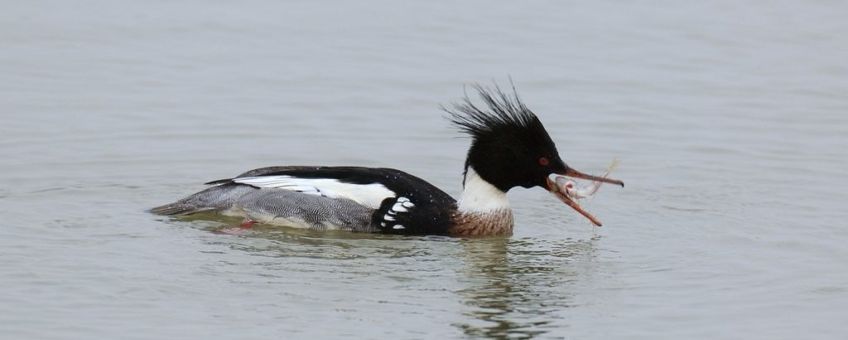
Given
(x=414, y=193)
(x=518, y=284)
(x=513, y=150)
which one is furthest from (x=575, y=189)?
(x=518, y=284)

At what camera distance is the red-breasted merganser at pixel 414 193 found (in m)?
14.0

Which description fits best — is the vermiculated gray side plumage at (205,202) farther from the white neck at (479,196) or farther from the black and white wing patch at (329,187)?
the white neck at (479,196)

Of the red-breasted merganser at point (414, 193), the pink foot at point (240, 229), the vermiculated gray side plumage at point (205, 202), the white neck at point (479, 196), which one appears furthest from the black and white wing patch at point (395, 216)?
the vermiculated gray side plumage at point (205, 202)

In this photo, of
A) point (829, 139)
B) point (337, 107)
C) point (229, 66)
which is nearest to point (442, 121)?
point (337, 107)

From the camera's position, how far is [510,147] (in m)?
14.0

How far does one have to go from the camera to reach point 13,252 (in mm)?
12422

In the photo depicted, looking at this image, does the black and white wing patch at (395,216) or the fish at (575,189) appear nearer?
the black and white wing patch at (395,216)

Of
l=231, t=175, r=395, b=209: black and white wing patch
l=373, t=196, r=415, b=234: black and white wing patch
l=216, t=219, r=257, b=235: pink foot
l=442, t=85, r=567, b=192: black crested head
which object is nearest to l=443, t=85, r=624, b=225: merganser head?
l=442, t=85, r=567, b=192: black crested head

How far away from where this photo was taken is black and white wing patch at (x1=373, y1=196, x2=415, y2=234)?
45.6 feet

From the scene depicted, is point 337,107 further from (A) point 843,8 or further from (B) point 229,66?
(A) point 843,8

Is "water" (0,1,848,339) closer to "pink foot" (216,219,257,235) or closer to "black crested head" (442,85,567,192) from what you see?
"pink foot" (216,219,257,235)

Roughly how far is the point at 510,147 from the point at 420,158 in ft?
8.70

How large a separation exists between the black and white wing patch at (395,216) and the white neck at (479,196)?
0.51 m

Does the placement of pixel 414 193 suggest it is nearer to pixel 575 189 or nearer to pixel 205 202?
pixel 575 189
